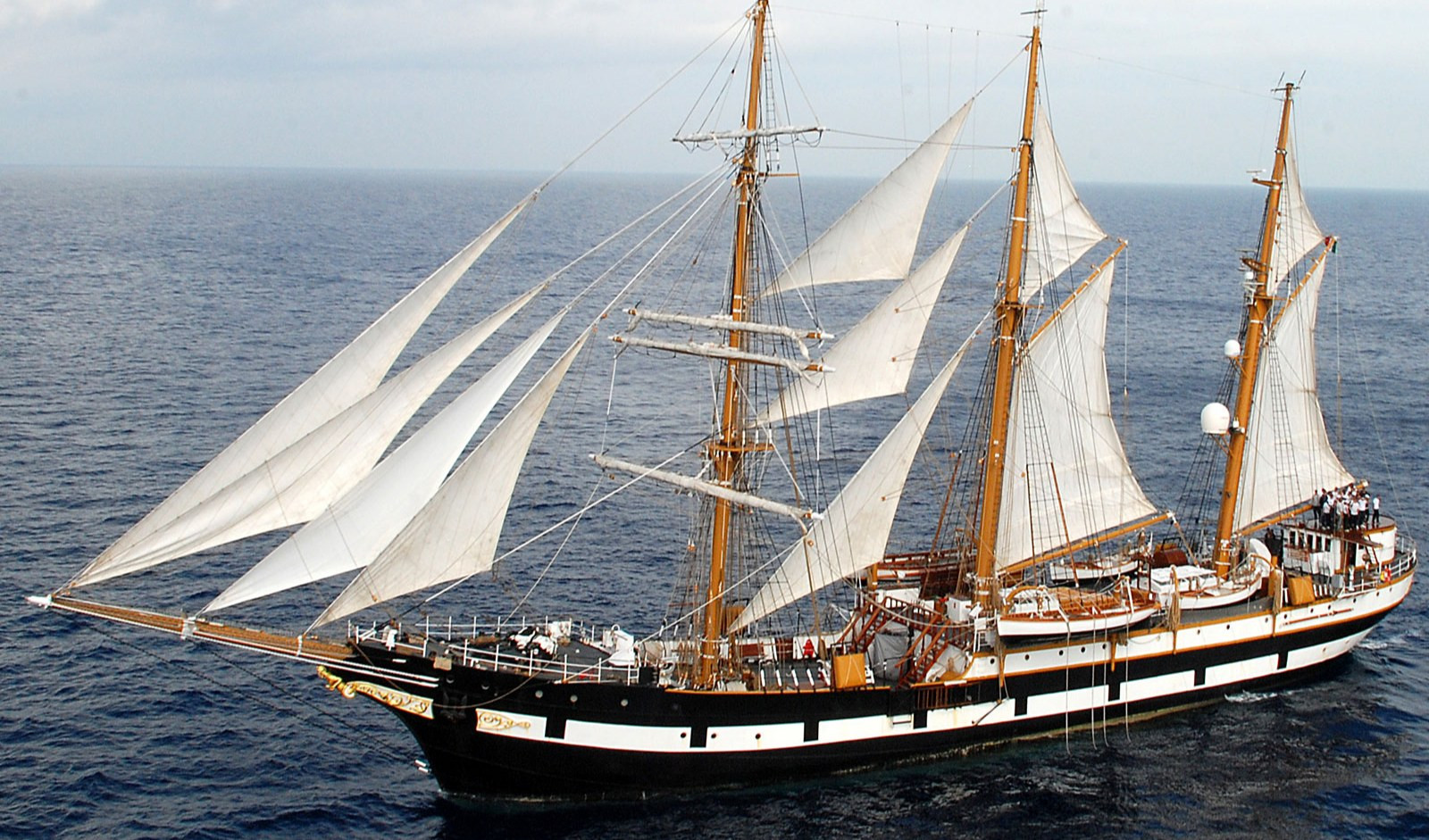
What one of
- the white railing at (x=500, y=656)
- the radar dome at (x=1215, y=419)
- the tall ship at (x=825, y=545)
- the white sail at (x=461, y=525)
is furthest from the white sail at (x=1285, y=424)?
the white sail at (x=461, y=525)

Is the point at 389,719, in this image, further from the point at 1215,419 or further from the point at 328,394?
the point at 1215,419

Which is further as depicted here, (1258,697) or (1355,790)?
(1258,697)

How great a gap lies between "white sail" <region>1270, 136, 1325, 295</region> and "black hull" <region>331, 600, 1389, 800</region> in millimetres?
16050

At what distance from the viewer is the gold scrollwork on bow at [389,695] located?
33375 millimetres

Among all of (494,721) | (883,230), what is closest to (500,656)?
(494,721)

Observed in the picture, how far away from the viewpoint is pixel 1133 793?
117 feet

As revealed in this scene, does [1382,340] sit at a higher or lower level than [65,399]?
higher

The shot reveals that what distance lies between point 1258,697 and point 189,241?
14591 cm

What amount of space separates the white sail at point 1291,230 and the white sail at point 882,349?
1324cm

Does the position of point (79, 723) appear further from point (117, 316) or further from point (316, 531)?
point (117, 316)

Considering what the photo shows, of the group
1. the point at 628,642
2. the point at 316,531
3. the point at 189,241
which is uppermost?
the point at 189,241

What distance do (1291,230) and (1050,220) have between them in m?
10.2

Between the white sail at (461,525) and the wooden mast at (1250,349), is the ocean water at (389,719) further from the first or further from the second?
the white sail at (461,525)

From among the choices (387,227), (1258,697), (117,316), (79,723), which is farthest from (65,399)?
(387,227)
